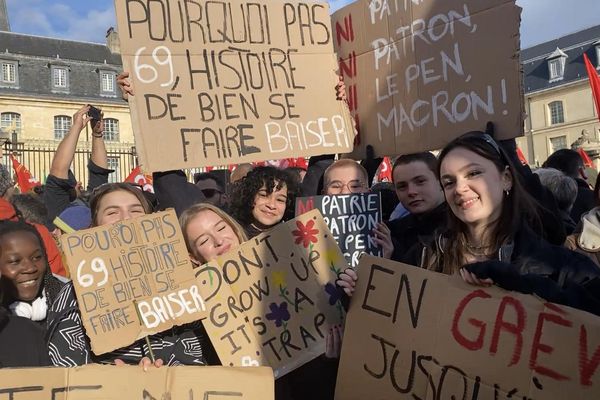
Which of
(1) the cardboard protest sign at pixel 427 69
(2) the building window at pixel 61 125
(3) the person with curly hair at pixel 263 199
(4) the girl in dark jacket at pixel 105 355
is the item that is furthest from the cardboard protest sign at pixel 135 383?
(2) the building window at pixel 61 125

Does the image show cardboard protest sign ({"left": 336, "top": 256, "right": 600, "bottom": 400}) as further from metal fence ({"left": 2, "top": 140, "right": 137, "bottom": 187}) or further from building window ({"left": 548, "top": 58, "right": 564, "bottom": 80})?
building window ({"left": 548, "top": 58, "right": 564, "bottom": 80})

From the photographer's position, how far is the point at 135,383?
7.11 feet

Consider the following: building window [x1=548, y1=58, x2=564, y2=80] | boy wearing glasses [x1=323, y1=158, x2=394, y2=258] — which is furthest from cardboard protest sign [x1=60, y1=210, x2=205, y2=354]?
building window [x1=548, y1=58, x2=564, y2=80]

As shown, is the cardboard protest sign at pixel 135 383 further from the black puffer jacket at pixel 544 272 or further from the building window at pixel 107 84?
the building window at pixel 107 84

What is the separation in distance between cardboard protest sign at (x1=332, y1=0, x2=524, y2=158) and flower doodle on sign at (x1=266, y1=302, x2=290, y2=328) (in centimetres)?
132

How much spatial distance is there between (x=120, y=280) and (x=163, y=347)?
35 cm

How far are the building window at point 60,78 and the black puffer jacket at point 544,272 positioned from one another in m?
42.7

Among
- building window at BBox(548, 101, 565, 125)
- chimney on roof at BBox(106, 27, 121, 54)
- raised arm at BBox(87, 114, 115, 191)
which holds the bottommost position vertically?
raised arm at BBox(87, 114, 115, 191)

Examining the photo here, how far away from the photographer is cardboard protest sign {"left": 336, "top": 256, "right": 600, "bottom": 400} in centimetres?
189

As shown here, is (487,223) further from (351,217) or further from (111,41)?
(111,41)

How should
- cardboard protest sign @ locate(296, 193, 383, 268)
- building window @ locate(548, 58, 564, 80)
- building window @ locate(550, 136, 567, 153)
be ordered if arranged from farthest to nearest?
building window @ locate(548, 58, 564, 80) → building window @ locate(550, 136, 567, 153) → cardboard protest sign @ locate(296, 193, 383, 268)

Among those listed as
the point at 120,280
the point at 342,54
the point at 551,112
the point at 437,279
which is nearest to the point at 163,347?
the point at 120,280

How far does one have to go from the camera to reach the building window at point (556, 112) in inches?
1828

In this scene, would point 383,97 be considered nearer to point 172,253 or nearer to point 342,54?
point 342,54
